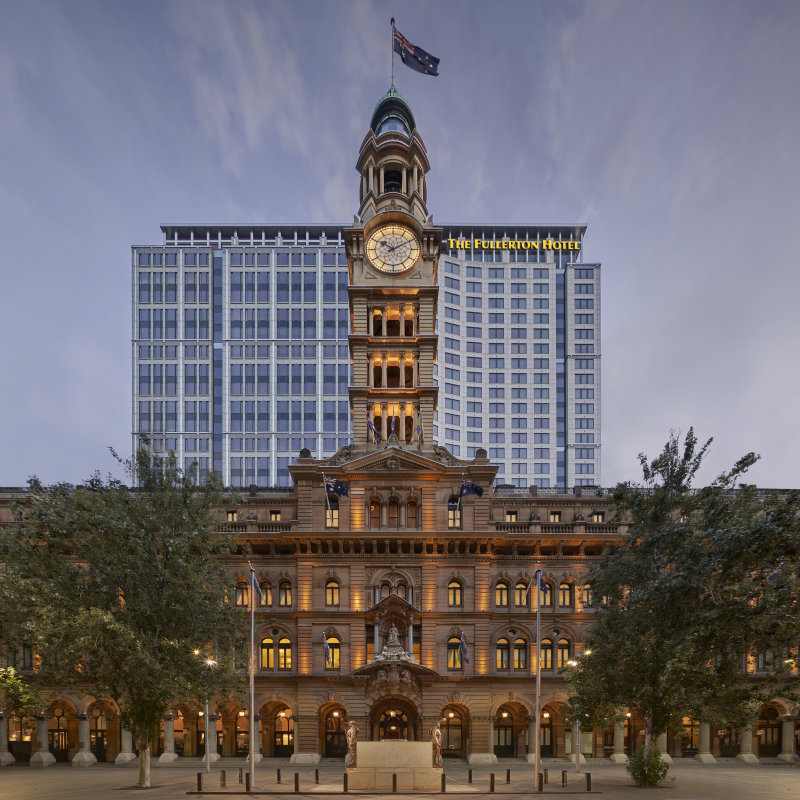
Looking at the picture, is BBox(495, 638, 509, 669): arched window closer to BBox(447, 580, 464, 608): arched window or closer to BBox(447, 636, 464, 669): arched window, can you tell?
BBox(447, 636, 464, 669): arched window

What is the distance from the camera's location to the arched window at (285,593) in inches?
1918

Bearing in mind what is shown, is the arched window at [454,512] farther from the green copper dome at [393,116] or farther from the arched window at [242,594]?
the green copper dome at [393,116]

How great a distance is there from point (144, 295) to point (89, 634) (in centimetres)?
9274

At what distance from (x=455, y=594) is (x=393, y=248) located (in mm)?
29698

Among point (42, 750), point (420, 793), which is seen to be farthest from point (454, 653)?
point (42, 750)

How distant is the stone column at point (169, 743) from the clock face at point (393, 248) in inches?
1570

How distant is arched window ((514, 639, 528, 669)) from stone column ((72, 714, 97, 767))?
3283 centimetres

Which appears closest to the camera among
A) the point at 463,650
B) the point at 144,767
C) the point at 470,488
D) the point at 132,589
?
the point at 132,589

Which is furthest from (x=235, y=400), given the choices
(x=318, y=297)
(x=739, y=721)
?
(x=739, y=721)

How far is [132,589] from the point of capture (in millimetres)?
33500

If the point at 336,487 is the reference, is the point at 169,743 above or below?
below

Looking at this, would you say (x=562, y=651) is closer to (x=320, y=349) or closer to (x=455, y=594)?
(x=455, y=594)

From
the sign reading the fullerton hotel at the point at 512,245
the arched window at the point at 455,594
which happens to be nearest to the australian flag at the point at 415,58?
the arched window at the point at 455,594

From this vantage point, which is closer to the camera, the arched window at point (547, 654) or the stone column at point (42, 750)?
the stone column at point (42, 750)
